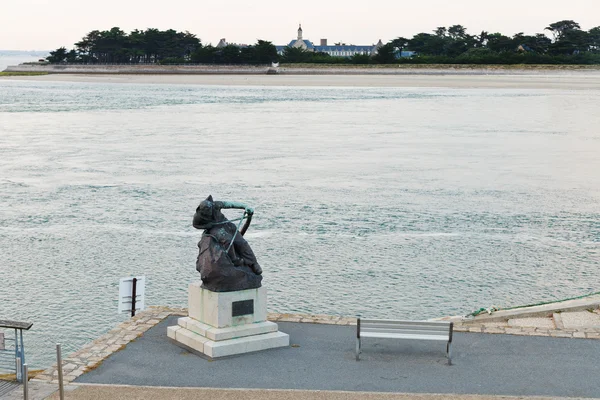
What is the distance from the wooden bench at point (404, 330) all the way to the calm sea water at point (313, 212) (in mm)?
7656

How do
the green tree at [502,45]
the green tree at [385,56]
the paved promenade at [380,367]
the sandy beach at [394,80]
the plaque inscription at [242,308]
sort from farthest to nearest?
the green tree at [502,45], the green tree at [385,56], the sandy beach at [394,80], the plaque inscription at [242,308], the paved promenade at [380,367]

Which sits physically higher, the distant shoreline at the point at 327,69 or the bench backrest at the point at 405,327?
the distant shoreline at the point at 327,69

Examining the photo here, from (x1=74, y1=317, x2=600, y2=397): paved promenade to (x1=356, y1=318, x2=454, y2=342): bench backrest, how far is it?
1.64 feet

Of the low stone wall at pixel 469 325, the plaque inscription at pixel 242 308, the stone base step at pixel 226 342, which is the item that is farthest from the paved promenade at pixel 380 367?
the plaque inscription at pixel 242 308

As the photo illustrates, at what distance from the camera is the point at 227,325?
49.1 feet

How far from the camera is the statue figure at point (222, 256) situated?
14766mm

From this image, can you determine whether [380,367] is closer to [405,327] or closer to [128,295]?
[405,327]

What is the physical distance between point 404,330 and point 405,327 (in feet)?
0.19

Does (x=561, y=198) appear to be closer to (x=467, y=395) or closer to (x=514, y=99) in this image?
(x=467, y=395)

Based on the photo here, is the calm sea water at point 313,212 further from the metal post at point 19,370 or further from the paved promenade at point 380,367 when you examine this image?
the paved promenade at point 380,367

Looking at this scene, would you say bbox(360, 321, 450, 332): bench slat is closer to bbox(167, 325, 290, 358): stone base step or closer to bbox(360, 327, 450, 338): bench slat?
bbox(360, 327, 450, 338): bench slat

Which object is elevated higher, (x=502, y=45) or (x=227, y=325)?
(x=502, y=45)

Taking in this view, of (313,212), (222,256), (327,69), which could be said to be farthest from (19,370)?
(327,69)

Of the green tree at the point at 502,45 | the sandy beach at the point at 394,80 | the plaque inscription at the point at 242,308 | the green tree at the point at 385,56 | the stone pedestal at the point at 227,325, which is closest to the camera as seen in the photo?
the stone pedestal at the point at 227,325
